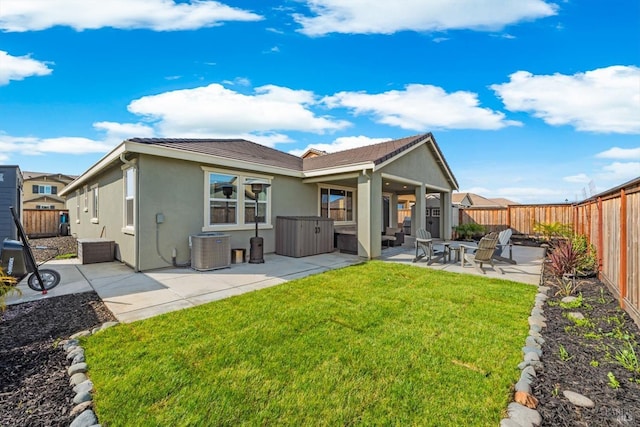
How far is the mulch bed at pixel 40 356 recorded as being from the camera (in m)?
2.15

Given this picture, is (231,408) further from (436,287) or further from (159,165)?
(159,165)

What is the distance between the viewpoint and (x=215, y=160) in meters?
7.95

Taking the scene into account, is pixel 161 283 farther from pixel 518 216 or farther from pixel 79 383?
pixel 518 216

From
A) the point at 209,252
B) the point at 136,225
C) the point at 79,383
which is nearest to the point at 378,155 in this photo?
the point at 209,252

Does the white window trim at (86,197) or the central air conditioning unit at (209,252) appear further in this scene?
the white window trim at (86,197)

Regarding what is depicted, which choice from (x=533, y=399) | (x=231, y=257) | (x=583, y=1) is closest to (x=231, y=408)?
(x=533, y=399)

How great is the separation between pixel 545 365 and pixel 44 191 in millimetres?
48723

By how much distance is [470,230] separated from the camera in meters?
15.1

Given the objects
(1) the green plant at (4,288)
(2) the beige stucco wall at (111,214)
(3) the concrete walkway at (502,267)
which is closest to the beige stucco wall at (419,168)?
(3) the concrete walkway at (502,267)

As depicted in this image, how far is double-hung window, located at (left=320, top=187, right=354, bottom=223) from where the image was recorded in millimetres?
11844

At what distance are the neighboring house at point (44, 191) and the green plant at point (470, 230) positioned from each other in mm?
39670

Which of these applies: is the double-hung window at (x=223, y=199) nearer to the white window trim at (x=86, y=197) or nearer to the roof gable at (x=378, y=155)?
the roof gable at (x=378, y=155)

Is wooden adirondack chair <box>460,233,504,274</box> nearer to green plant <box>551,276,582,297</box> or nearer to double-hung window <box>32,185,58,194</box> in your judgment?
green plant <box>551,276,582,297</box>

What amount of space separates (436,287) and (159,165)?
23.3ft
